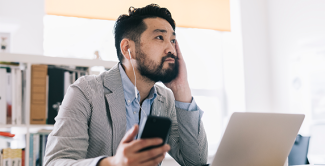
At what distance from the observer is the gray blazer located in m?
1.07

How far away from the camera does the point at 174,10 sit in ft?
11.2

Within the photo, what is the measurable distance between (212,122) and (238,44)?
1.07 metres

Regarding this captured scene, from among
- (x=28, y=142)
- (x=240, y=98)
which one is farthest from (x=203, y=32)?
(x=28, y=142)

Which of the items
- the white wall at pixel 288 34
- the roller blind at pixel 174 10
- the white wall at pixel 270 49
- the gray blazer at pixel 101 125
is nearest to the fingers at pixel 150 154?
the gray blazer at pixel 101 125

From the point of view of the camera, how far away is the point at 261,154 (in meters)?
1.07

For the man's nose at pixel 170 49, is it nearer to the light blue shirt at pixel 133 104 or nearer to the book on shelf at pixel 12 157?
the light blue shirt at pixel 133 104

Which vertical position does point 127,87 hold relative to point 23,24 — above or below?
below

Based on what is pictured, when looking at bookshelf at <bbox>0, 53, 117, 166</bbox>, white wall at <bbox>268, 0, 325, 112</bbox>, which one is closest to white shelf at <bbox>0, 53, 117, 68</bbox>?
bookshelf at <bbox>0, 53, 117, 166</bbox>

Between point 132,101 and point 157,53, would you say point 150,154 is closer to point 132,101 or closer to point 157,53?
point 132,101

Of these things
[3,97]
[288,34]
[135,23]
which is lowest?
[3,97]

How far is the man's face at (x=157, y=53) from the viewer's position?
147 centimetres

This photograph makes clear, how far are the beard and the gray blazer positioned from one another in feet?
0.41

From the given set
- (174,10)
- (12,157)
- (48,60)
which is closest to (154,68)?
(48,60)

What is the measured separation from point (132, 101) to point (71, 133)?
15.6 inches
